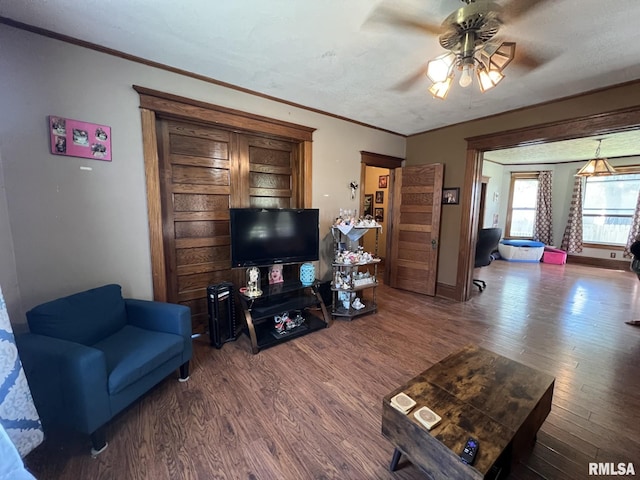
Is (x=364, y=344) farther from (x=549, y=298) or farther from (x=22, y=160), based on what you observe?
(x=549, y=298)

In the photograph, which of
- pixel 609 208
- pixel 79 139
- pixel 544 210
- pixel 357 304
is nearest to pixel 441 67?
pixel 357 304

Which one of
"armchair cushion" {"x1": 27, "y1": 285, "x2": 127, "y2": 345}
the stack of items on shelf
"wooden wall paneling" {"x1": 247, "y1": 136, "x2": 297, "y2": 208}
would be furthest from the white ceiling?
"armchair cushion" {"x1": 27, "y1": 285, "x2": 127, "y2": 345}

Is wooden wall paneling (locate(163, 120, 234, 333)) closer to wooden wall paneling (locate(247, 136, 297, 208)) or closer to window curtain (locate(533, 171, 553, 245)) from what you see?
wooden wall paneling (locate(247, 136, 297, 208))

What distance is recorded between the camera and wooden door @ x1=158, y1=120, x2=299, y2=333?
2.53m

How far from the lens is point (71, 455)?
1.43 m

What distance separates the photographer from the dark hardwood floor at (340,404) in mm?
1394

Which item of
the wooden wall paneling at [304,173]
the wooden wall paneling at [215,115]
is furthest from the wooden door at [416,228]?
the wooden wall paneling at [215,115]

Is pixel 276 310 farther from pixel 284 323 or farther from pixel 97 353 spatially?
pixel 97 353

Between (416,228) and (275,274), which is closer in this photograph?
(275,274)

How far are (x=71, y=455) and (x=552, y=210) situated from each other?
989 cm

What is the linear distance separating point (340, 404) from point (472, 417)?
0.93 m

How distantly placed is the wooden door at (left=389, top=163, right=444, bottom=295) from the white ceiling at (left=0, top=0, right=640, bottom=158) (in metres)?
1.42

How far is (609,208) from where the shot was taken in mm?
6250

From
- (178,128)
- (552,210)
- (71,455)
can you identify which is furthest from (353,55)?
(552,210)
